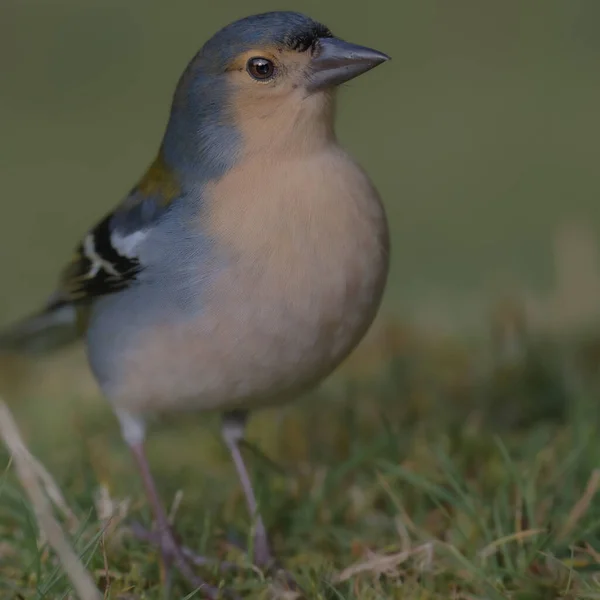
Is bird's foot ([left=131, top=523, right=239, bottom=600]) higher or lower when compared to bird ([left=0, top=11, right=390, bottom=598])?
lower

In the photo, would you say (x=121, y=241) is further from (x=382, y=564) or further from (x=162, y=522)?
(x=382, y=564)

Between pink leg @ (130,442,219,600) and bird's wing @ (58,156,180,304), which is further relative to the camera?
bird's wing @ (58,156,180,304)

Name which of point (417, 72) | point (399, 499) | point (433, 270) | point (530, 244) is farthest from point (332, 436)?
point (417, 72)

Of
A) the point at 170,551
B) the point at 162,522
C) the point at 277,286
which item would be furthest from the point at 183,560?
the point at 277,286

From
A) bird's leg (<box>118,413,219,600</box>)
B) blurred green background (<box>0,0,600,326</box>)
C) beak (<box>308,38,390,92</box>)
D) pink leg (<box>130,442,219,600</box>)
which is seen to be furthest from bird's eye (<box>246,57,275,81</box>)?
blurred green background (<box>0,0,600,326</box>)

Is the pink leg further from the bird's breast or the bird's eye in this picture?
the bird's eye

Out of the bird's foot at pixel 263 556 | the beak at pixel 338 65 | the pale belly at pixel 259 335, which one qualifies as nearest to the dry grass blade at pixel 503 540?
the bird's foot at pixel 263 556

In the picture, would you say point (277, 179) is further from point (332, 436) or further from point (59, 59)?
point (59, 59)
